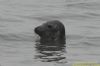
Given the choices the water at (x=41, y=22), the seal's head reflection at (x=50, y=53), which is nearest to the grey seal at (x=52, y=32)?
the water at (x=41, y=22)

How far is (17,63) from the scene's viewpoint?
32.7ft

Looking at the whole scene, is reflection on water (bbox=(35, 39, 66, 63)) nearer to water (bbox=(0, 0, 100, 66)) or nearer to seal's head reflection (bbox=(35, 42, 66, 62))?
seal's head reflection (bbox=(35, 42, 66, 62))

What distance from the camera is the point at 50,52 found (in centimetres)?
1126

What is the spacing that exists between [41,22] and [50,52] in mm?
3831

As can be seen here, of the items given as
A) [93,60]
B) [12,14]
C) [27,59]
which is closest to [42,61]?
[27,59]

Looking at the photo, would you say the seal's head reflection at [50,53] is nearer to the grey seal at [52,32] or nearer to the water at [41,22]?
the water at [41,22]

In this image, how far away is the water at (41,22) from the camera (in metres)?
10.6

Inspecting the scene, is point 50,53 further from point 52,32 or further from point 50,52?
point 52,32

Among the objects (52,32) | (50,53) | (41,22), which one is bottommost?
(50,53)

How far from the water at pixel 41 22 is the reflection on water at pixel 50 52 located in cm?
11

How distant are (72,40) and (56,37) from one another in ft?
1.67

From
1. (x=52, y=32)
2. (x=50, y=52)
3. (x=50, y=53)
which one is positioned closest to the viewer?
(x=50, y=53)

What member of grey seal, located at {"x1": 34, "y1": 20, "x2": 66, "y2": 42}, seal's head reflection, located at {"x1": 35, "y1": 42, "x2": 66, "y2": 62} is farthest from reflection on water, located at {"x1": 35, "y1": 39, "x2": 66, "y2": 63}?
grey seal, located at {"x1": 34, "y1": 20, "x2": 66, "y2": 42}

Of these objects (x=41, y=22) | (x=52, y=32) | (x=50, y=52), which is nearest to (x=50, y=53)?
(x=50, y=52)
